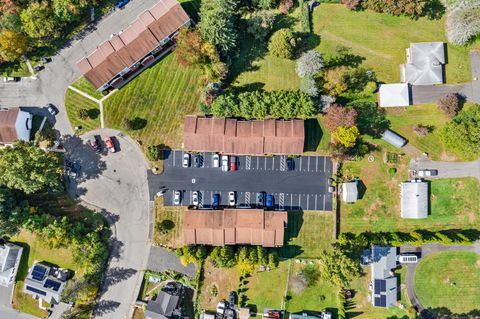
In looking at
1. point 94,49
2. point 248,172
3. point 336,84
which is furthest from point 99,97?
point 336,84

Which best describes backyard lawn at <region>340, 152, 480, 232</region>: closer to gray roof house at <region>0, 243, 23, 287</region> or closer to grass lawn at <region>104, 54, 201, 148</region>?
grass lawn at <region>104, 54, 201, 148</region>

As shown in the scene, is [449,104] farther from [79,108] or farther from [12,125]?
[12,125]

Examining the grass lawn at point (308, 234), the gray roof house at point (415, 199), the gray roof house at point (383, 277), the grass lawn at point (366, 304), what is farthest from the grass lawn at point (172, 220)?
the gray roof house at point (415, 199)

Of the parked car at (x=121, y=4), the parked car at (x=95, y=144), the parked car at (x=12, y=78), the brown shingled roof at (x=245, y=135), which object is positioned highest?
the parked car at (x=121, y=4)

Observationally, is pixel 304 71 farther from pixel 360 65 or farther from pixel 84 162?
pixel 84 162

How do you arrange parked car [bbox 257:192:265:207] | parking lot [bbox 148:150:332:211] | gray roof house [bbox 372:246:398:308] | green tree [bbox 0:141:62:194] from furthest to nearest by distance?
parking lot [bbox 148:150:332:211] → parked car [bbox 257:192:265:207] → gray roof house [bbox 372:246:398:308] → green tree [bbox 0:141:62:194]

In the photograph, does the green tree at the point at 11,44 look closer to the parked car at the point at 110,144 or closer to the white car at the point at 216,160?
the parked car at the point at 110,144

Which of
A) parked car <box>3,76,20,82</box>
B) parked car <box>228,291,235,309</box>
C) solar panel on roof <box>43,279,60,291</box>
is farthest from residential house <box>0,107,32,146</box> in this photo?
parked car <box>228,291,235,309</box>
